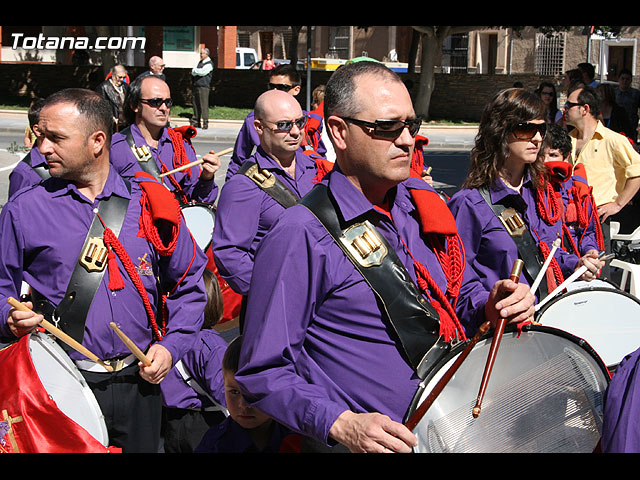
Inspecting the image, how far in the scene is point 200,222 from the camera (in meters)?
6.16

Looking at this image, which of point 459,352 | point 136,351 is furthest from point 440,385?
point 136,351

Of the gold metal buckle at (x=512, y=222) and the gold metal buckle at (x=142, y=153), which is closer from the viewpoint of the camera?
the gold metal buckle at (x=512, y=222)

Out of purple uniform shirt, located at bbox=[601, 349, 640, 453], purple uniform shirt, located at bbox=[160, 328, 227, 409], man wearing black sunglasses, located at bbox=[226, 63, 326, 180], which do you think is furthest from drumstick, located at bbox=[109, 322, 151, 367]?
man wearing black sunglasses, located at bbox=[226, 63, 326, 180]

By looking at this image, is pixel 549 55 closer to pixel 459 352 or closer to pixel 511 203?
pixel 511 203

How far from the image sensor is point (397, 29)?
155 feet

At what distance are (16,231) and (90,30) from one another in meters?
28.4

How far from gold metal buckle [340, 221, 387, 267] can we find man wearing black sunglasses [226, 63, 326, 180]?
116 inches

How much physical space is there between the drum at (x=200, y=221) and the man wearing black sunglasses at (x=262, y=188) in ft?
3.27

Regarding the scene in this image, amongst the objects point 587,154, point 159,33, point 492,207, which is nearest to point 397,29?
point 159,33

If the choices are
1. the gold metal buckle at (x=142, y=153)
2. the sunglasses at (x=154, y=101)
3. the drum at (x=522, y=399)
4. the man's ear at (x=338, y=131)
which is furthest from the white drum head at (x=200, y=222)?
the drum at (x=522, y=399)

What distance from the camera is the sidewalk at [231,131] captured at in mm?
21359

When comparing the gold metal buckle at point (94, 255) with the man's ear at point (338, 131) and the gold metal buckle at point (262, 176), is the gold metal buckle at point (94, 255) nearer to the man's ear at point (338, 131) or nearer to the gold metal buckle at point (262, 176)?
the man's ear at point (338, 131)

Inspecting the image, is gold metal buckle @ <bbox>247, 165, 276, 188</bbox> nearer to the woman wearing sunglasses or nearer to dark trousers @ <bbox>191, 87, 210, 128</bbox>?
the woman wearing sunglasses

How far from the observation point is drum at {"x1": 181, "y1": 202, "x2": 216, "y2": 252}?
6.07m
